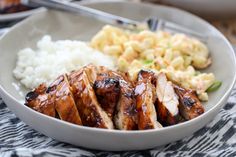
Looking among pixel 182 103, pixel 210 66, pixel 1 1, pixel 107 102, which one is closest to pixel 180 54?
pixel 210 66

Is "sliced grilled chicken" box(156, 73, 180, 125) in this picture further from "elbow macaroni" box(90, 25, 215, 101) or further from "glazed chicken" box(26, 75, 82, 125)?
"glazed chicken" box(26, 75, 82, 125)

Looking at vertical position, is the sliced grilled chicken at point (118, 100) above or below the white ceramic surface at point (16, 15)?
below

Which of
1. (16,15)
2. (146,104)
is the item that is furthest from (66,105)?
(16,15)

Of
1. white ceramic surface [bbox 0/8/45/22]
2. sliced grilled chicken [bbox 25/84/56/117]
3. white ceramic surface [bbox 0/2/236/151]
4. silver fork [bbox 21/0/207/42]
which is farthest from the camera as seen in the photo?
white ceramic surface [bbox 0/8/45/22]

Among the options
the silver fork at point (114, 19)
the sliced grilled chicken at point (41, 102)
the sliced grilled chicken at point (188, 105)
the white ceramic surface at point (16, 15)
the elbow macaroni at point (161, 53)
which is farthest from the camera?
the white ceramic surface at point (16, 15)

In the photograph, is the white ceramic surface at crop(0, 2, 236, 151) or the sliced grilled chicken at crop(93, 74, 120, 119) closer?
the white ceramic surface at crop(0, 2, 236, 151)

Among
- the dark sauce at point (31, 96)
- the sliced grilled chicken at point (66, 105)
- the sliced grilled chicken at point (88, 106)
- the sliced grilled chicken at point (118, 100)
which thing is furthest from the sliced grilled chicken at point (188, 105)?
the dark sauce at point (31, 96)

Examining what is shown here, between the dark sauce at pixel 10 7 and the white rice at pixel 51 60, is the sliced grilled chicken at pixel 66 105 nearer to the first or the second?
the white rice at pixel 51 60

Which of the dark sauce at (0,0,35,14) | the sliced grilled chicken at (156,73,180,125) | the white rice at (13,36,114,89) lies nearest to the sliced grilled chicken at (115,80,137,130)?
the sliced grilled chicken at (156,73,180,125)
